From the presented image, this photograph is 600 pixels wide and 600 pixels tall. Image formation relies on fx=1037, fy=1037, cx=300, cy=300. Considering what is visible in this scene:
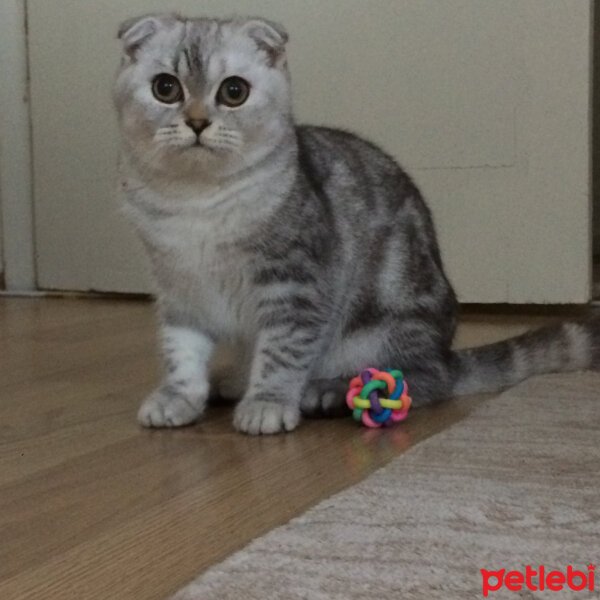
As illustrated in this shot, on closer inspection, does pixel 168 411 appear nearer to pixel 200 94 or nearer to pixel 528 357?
pixel 200 94

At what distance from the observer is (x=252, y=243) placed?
1.57 meters

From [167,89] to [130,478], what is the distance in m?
0.61

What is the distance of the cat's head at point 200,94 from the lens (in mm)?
1527

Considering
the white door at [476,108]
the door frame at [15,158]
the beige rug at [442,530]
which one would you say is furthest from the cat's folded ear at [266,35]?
the door frame at [15,158]

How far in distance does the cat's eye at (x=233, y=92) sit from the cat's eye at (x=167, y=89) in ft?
0.20

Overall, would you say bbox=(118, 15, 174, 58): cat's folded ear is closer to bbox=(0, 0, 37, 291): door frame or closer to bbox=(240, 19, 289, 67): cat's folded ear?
bbox=(240, 19, 289, 67): cat's folded ear

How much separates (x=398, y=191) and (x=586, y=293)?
1143mm

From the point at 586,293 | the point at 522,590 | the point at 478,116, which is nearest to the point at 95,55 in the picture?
the point at 478,116

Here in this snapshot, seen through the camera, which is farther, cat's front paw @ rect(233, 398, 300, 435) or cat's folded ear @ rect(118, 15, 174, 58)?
cat's folded ear @ rect(118, 15, 174, 58)

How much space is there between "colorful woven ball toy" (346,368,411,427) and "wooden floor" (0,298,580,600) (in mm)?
26

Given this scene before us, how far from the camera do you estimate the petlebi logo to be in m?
0.86

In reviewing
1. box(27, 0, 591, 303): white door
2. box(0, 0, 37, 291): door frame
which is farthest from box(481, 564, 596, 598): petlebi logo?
box(0, 0, 37, 291): door frame

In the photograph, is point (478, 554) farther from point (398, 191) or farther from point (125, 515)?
point (398, 191)

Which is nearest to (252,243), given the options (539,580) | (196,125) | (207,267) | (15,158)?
(207,267)
